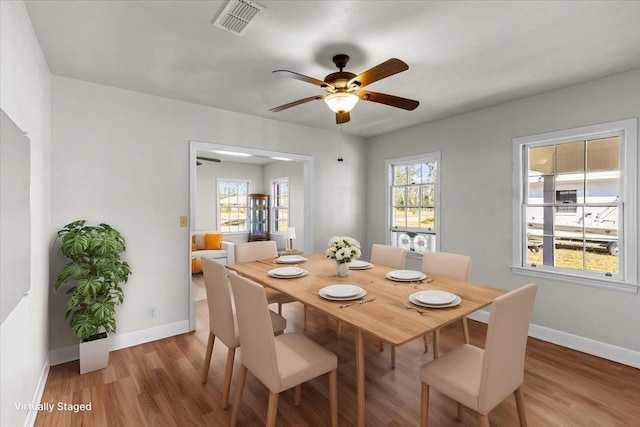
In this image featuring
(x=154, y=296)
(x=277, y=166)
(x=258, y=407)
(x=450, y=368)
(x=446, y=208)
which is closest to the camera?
(x=450, y=368)

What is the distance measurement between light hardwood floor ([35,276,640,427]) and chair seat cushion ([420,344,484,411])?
1.73 feet

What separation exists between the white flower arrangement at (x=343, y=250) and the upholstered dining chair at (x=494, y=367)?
2.95ft

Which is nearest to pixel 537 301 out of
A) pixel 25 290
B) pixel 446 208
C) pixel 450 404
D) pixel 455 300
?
pixel 446 208

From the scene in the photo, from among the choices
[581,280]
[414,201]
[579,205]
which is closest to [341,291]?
[581,280]

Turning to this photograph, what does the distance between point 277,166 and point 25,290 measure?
6.17 metres

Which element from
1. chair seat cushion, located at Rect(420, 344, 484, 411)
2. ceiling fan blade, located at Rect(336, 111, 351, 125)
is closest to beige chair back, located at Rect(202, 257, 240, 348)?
chair seat cushion, located at Rect(420, 344, 484, 411)

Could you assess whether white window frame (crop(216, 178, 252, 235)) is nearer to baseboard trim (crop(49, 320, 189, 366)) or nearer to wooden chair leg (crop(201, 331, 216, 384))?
baseboard trim (crop(49, 320, 189, 366))

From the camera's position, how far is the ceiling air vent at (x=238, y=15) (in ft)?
5.80

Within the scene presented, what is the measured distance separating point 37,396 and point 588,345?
4.60 metres

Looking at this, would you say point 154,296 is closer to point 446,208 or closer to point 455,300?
point 455,300

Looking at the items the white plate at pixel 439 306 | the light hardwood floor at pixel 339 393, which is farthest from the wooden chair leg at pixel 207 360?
the white plate at pixel 439 306

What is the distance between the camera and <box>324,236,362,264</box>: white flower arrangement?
2.31 metres

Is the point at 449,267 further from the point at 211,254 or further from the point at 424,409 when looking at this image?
the point at 211,254

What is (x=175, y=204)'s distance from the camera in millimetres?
3365
